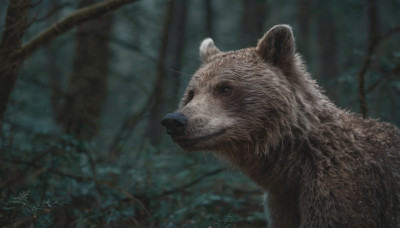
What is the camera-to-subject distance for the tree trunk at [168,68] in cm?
802

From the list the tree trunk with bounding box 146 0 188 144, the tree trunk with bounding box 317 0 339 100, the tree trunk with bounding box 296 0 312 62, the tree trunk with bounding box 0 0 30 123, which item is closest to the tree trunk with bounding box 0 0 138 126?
the tree trunk with bounding box 0 0 30 123

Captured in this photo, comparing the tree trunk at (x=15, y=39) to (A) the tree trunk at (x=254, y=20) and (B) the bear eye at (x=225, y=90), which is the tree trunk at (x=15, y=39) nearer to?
(B) the bear eye at (x=225, y=90)

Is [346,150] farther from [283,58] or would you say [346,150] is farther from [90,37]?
[90,37]

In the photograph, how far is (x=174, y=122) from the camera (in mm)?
3496

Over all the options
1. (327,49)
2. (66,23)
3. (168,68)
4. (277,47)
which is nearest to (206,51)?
(277,47)

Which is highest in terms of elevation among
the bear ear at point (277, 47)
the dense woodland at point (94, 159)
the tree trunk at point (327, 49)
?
the tree trunk at point (327, 49)

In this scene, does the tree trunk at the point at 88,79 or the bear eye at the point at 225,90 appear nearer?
the bear eye at the point at 225,90

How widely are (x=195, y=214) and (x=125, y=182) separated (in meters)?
1.20

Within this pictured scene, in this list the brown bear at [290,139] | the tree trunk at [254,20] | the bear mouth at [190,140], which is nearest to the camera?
the brown bear at [290,139]

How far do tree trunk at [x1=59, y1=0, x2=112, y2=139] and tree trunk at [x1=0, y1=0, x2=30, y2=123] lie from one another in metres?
3.39

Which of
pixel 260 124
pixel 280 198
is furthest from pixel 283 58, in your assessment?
pixel 280 198

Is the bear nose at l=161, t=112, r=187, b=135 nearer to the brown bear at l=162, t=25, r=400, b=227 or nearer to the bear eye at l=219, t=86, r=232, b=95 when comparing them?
the brown bear at l=162, t=25, r=400, b=227

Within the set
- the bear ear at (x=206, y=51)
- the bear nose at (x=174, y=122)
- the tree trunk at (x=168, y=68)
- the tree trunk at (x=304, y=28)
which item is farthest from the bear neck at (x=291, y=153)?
the tree trunk at (x=304, y=28)

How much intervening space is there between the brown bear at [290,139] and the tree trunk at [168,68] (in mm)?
3213
